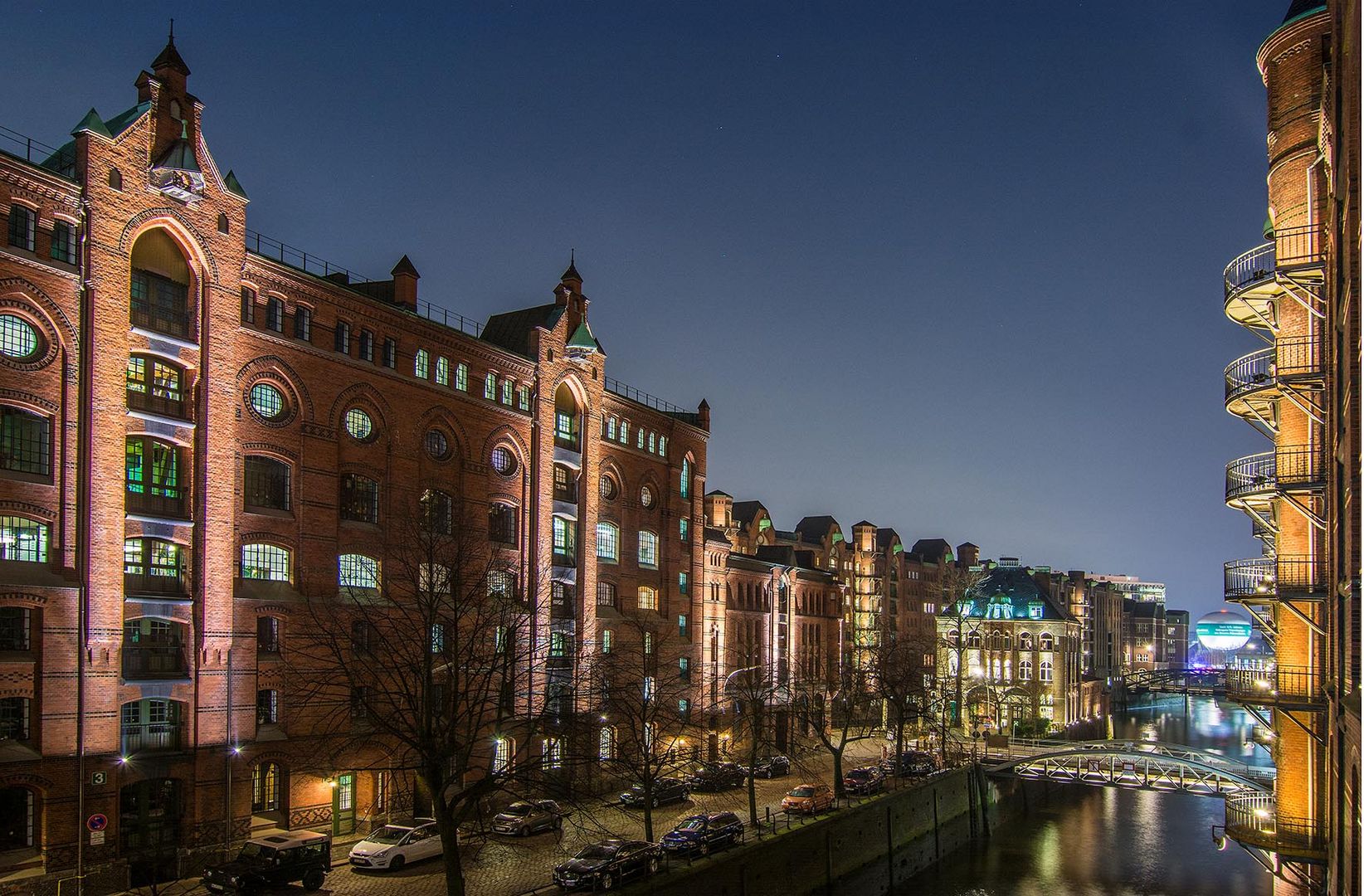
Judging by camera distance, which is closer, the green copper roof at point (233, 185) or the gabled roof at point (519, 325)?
the green copper roof at point (233, 185)

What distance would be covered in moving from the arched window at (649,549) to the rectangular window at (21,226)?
126 ft

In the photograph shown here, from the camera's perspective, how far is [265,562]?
42812 millimetres

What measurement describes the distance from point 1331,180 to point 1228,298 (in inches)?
285

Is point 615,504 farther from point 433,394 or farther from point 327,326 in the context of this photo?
point 327,326

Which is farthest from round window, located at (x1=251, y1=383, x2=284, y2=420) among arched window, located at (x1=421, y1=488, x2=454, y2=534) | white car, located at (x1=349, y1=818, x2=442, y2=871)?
white car, located at (x1=349, y1=818, x2=442, y2=871)

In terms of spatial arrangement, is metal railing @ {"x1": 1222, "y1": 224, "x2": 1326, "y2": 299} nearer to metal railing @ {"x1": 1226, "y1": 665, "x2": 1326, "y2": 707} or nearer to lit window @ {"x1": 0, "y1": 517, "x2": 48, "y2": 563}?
metal railing @ {"x1": 1226, "y1": 665, "x2": 1326, "y2": 707}

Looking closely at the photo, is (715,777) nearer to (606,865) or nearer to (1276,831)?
(606,865)

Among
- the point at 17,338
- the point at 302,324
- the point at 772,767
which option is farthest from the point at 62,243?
the point at 772,767

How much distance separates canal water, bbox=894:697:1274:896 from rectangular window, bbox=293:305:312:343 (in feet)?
119

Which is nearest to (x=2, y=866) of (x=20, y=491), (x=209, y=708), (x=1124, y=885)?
(x=209, y=708)

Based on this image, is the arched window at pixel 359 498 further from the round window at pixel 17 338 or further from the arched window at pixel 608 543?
the arched window at pixel 608 543

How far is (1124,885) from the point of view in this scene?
5519cm

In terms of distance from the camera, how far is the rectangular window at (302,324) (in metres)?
44.6

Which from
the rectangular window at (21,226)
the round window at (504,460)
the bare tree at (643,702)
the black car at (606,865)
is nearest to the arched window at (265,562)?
the rectangular window at (21,226)
